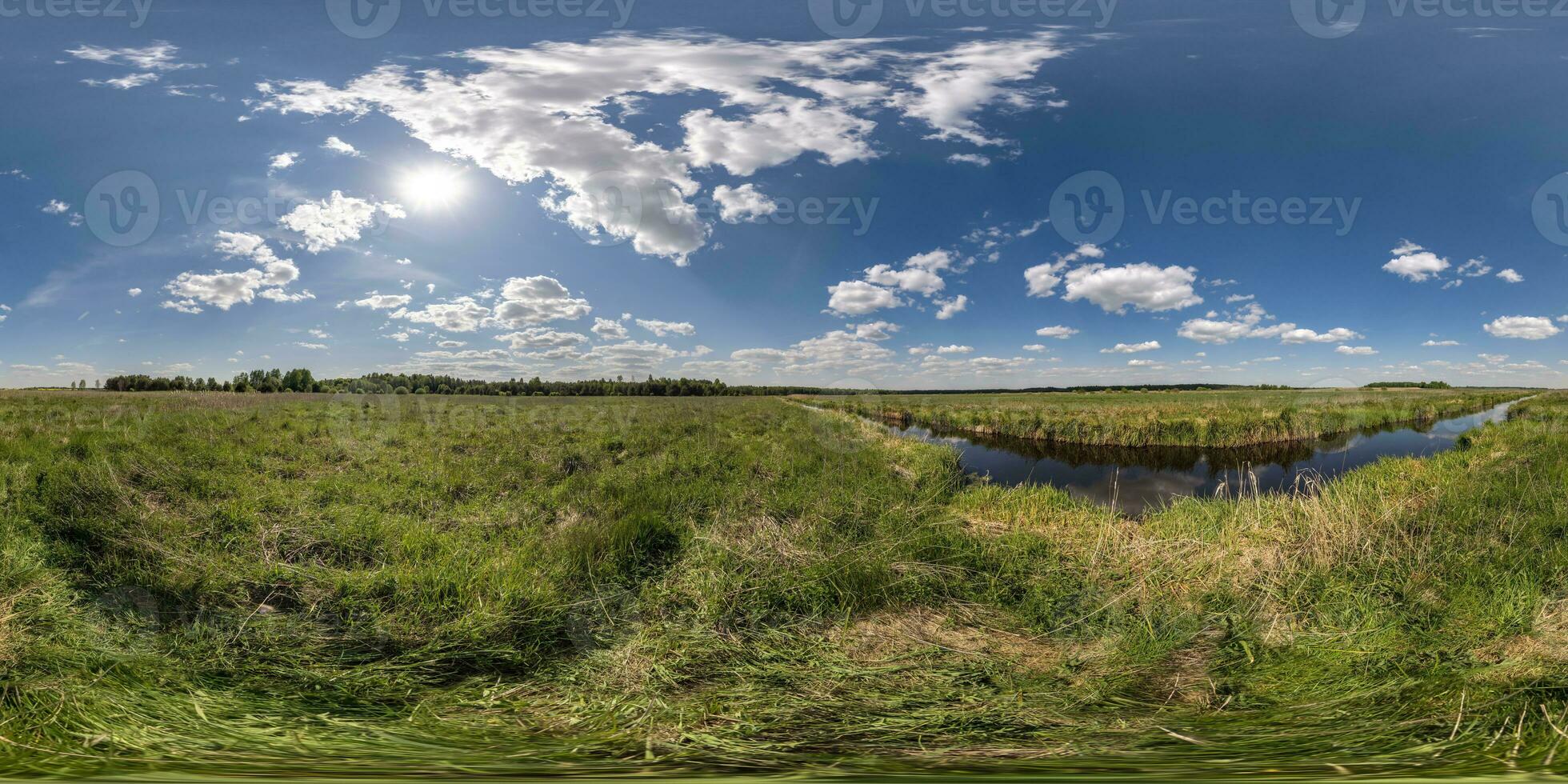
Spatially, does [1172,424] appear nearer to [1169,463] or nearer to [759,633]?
[1169,463]

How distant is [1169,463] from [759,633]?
18.4 m

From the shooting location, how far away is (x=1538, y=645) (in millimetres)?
3174

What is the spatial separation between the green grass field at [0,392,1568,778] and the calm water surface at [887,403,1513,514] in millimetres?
6437

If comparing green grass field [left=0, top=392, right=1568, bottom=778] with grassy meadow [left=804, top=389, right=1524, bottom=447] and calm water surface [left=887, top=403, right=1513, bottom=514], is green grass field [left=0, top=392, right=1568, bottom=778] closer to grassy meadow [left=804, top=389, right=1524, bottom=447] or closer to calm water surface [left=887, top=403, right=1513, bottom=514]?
calm water surface [left=887, top=403, right=1513, bottom=514]

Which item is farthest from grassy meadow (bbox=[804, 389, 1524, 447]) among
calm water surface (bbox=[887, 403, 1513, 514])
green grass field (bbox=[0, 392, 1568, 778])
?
green grass field (bbox=[0, 392, 1568, 778])

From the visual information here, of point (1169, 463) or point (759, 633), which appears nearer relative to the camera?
point (759, 633)

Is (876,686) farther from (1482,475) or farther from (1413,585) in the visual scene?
(1482,475)

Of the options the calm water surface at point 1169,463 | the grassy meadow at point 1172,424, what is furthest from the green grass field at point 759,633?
the grassy meadow at point 1172,424

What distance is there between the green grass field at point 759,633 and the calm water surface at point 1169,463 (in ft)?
21.1

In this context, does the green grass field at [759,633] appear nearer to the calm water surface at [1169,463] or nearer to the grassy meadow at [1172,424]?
the calm water surface at [1169,463]

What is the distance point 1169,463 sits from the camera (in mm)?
17484

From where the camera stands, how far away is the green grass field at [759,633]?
257 cm

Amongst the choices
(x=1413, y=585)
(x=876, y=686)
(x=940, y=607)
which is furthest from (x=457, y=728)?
(x=1413, y=585)

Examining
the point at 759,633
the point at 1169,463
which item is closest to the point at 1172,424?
the point at 1169,463
